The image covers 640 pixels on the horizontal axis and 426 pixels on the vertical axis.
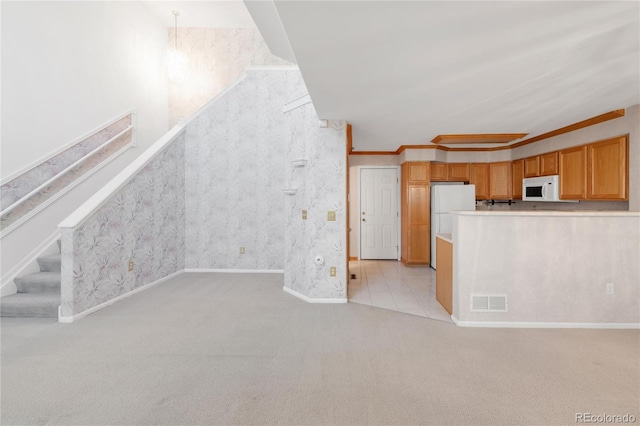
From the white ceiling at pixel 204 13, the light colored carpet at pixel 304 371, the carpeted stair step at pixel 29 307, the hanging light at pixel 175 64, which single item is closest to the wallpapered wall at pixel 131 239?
the carpeted stair step at pixel 29 307

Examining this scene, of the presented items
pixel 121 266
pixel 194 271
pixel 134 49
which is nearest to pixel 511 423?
pixel 121 266

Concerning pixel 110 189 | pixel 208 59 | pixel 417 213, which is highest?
pixel 208 59

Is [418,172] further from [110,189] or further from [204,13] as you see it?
[204,13]

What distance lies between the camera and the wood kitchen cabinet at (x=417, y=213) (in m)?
6.37

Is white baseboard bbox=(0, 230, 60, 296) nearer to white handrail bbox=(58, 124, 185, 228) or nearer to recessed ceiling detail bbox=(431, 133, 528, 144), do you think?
white handrail bbox=(58, 124, 185, 228)

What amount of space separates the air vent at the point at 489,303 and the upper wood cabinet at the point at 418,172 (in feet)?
10.9

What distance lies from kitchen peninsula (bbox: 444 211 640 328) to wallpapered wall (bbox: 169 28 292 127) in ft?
19.1

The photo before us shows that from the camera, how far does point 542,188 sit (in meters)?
5.06

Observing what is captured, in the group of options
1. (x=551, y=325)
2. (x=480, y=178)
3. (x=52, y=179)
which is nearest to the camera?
(x=551, y=325)

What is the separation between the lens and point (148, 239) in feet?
16.0

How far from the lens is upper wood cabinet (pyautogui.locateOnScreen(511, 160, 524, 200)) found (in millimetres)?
5910

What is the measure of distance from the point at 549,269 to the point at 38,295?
547cm

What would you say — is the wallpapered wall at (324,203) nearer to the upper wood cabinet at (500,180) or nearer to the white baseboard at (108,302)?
the white baseboard at (108,302)

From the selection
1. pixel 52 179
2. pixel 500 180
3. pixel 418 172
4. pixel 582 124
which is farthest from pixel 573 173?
pixel 52 179
